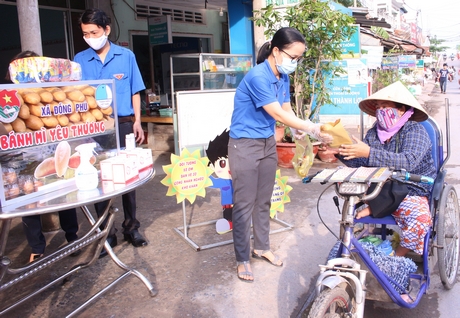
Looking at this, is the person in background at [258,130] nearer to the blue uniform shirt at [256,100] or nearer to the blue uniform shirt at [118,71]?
the blue uniform shirt at [256,100]

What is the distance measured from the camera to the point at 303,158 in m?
2.94

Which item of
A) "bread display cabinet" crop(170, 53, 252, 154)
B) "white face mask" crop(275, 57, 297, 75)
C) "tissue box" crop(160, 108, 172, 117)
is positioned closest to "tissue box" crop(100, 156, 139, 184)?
"white face mask" crop(275, 57, 297, 75)

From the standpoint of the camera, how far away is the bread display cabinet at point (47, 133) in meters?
2.16

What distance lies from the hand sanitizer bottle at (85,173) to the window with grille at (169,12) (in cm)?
834

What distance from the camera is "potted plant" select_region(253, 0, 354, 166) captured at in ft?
22.3

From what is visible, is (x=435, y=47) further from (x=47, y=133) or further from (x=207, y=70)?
(x=47, y=133)

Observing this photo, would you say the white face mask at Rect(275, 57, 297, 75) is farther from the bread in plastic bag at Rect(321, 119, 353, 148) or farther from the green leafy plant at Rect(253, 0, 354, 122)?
the green leafy plant at Rect(253, 0, 354, 122)

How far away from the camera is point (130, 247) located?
3.97 meters

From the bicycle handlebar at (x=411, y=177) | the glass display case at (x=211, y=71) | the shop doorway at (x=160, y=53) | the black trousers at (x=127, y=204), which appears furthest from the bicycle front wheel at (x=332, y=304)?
the shop doorway at (x=160, y=53)

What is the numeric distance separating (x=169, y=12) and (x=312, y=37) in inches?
202

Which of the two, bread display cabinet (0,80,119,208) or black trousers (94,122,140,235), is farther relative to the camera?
black trousers (94,122,140,235)

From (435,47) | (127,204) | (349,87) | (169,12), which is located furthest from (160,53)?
(435,47)

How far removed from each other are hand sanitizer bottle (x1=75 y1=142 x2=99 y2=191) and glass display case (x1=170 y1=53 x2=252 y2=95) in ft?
17.1

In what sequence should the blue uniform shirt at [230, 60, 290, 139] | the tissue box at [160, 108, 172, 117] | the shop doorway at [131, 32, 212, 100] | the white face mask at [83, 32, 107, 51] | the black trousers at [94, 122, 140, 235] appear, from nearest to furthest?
the blue uniform shirt at [230, 60, 290, 139] < the white face mask at [83, 32, 107, 51] < the black trousers at [94, 122, 140, 235] < the tissue box at [160, 108, 172, 117] < the shop doorway at [131, 32, 212, 100]
